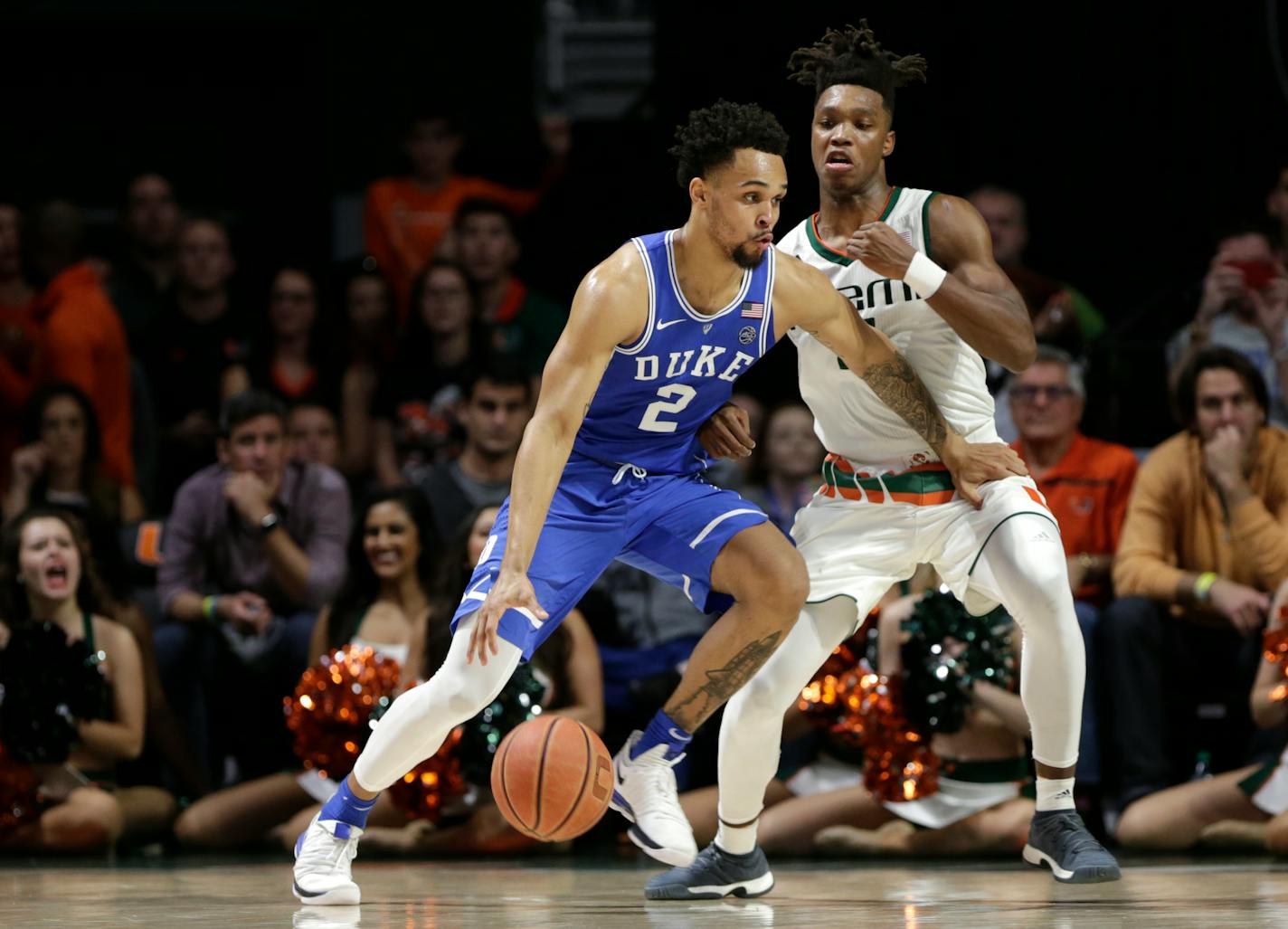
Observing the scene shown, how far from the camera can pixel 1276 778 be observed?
622 cm

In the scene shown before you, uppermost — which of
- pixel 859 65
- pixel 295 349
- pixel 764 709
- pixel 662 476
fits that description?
pixel 859 65

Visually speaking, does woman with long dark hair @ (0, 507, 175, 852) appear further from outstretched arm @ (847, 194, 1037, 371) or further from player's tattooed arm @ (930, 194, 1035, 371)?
player's tattooed arm @ (930, 194, 1035, 371)

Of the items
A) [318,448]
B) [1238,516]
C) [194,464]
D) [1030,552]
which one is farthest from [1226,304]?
[194,464]

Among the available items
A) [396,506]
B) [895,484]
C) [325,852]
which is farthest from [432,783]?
[895,484]

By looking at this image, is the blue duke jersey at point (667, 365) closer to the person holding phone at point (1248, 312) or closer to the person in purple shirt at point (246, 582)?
the person in purple shirt at point (246, 582)

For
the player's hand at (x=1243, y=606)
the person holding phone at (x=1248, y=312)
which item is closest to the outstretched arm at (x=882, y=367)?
the player's hand at (x=1243, y=606)

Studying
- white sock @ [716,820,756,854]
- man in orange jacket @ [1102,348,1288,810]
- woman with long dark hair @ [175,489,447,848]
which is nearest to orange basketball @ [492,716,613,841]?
white sock @ [716,820,756,854]

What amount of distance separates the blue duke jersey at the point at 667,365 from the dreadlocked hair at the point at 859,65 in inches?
22.9

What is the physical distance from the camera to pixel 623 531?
504cm

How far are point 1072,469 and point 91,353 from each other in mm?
4161

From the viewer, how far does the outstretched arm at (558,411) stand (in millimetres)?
4645

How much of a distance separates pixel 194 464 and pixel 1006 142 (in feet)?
13.1

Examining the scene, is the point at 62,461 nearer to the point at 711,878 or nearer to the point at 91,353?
the point at 91,353

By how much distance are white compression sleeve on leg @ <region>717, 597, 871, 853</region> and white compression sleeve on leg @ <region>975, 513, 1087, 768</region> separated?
0.42 metres
